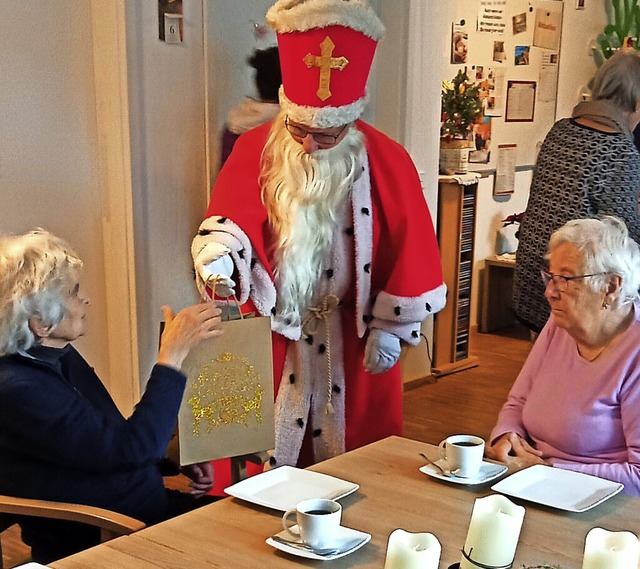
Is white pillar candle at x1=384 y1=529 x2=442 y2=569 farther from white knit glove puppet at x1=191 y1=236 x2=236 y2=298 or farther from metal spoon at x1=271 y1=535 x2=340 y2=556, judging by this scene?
white knit glove puppet at x1=191 y1=236 x2=236 y2=298

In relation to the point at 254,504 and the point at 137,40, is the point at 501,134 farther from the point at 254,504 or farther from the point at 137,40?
the point at 254,504

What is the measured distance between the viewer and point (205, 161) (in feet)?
10.3

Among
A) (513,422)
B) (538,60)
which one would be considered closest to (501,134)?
(538,60)

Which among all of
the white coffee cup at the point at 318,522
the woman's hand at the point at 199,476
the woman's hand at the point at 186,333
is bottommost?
the woman's hand at the point at 199,476

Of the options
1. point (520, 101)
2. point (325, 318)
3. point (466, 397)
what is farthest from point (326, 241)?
point (520, 101)

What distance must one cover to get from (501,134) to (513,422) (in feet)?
12.0

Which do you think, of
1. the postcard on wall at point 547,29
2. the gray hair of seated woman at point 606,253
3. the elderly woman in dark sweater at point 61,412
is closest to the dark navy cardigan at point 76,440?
the elderly woman in dark sweater at point 61,412

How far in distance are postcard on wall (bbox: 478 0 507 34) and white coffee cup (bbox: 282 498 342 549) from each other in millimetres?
4300

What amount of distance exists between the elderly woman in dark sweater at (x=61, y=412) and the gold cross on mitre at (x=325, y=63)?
0.72 meters

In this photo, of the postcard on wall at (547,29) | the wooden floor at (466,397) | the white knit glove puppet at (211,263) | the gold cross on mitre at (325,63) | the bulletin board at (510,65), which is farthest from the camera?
the postcard on wall at (547,29)

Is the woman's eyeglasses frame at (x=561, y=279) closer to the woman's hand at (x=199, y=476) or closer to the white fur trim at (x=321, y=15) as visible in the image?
the white fur trim at (x=321, y=15)

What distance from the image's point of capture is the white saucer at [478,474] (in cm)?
164

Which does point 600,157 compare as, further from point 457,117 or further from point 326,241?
point 457,117

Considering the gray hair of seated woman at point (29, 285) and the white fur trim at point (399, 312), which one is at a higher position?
the gray hair of seated woman at point (29, 285)
